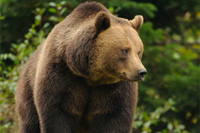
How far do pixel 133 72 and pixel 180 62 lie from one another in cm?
714

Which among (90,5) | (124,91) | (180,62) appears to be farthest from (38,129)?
(180,62)

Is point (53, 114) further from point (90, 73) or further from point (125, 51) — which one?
point (125, 51)

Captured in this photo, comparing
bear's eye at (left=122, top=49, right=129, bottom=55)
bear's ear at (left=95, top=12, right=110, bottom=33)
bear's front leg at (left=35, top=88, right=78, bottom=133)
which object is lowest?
bear's front leg at (left=35, top=88, right=78, bottom=133)

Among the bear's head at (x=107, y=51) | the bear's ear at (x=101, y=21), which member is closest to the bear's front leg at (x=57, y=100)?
the bear's head at (x=107, y=51)

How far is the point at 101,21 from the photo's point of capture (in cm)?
428

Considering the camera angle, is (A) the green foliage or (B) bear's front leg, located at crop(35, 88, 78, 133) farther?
(A) the green foliage

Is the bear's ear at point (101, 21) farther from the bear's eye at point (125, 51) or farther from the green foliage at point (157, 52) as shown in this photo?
the green foliage at point (157, 52)

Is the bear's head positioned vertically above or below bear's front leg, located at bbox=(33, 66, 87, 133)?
above

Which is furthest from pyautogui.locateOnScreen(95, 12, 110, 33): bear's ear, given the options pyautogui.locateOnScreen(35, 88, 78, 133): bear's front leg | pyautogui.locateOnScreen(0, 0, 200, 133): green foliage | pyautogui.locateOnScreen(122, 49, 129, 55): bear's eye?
pyautogui.locateOnScreen(0, 0, 200, 133): green foliage

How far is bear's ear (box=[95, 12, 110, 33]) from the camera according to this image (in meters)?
4.27

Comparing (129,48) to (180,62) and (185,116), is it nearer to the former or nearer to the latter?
(180,62)

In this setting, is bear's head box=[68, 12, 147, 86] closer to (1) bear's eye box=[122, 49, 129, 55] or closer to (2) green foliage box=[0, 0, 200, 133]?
(1) bear's eye box=[122, 49, 129, 55]

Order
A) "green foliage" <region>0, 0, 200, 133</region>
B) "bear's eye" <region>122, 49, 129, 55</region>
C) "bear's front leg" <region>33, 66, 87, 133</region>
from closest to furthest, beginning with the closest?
"bear's eye" <region>122, 49, 129, 55</region>
"bear's front leg" <region>33, 66, 87, 133</region>
"green foliage" <region>0, 0, 200, 133</region>

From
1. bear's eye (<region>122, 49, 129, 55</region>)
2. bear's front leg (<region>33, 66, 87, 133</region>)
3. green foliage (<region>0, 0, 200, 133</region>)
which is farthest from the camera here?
green foliage (<region>0, 0, 200, 133</region>)
